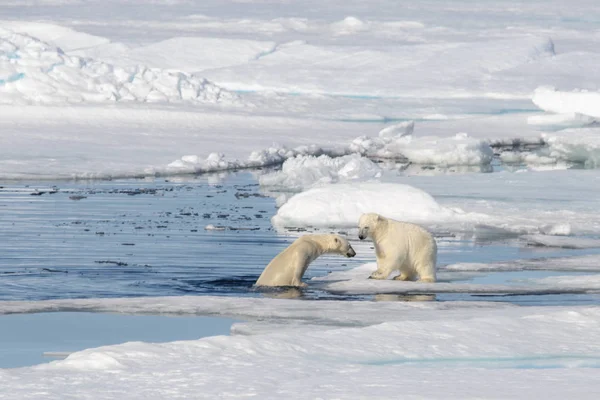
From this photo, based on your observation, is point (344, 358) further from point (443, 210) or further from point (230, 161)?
point (230, 161)

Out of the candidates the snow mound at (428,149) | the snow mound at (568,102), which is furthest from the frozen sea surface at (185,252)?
the snow mound at (568,102)

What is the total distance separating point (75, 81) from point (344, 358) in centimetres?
1613

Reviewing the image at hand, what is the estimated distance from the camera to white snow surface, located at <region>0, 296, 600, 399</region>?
385 centimetres

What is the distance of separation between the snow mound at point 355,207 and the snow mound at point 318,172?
7.12 ft

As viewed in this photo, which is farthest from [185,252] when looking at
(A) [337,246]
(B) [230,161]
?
(B) [230,161]

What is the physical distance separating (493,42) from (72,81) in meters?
14.8

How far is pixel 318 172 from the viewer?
42.8ft

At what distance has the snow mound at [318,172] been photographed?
12656 mm

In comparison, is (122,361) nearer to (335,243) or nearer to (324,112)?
(335,243)

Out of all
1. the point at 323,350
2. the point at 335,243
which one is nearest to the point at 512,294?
the point at 335,243

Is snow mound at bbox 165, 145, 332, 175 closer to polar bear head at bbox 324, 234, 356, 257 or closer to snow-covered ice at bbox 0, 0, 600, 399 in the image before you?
snow-covered ice at bbox 0, 0, 600, 399

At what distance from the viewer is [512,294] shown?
6699mm

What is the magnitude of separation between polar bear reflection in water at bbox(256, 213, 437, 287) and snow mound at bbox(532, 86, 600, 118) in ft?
50.4

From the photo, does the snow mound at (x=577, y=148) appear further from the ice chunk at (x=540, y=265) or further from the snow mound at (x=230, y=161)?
the ice chunk at (x=540, y=265)
